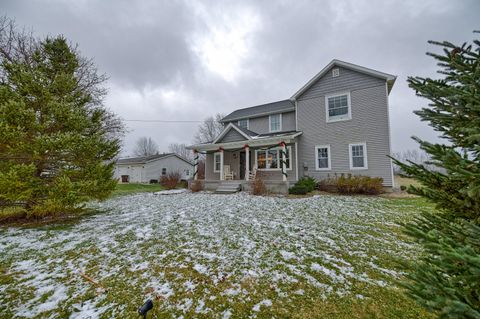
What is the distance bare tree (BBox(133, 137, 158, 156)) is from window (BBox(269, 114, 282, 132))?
50.7m

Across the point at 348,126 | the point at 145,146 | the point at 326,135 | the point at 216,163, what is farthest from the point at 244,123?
the point at 145,146

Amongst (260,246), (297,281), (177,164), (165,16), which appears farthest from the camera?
(177,164)

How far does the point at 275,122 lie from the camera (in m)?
15.2

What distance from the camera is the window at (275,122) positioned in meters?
15.0

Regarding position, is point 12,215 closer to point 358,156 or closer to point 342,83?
point 358,156

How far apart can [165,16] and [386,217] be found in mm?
15993

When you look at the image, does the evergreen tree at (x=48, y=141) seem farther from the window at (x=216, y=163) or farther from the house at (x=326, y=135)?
the window at (x=216, y=163)

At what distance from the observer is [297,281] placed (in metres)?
2.56

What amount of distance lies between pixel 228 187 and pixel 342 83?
9.95 metres

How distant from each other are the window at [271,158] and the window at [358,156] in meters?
3.75

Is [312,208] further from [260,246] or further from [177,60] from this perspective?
[177,60]

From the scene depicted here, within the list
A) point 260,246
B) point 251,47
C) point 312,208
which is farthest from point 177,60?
point 260,246

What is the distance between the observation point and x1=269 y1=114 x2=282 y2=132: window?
15.0 meters

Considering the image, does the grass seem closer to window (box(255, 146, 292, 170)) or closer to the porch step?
the porch step
